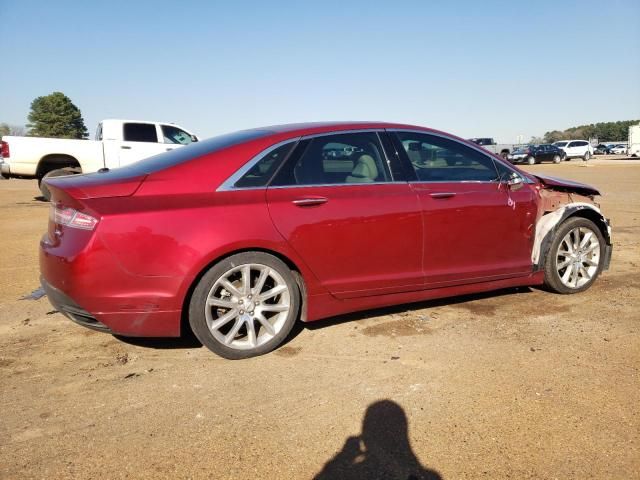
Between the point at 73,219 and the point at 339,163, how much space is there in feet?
6.08

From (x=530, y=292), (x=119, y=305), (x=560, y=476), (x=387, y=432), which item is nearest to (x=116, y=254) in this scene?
(x=119, y=305)

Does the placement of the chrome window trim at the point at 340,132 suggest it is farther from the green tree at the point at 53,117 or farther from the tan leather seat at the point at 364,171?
the green tree at the point at 53,117

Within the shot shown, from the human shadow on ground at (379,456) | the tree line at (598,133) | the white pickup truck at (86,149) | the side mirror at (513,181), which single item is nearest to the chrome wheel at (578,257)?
the side mirror at (513,181)

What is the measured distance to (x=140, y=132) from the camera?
1343 centimetres

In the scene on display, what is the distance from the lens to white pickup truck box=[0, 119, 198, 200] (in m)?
12.1

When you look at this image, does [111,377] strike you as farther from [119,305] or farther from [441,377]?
[441,377]

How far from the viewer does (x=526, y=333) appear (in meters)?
3.92

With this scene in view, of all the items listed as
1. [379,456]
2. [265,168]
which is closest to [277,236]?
[265,168]

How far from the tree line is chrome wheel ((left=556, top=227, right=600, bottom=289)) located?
120 meters

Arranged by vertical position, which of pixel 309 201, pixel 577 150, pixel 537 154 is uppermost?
pixel 577 150

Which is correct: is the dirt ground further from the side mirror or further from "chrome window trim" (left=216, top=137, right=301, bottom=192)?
"chrome window trim" (left=216, top=137, right=301, bottom=192)

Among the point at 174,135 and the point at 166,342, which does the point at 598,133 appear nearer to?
the point at 174,135

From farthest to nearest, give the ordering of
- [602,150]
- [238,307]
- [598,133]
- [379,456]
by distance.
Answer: [598,133] → [602,150] → [238,307] → [379,456]

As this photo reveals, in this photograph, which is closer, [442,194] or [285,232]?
[285,232]
